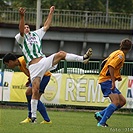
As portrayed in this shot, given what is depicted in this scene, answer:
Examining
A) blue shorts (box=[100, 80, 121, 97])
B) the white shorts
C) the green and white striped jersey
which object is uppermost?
the green and white striped jersey

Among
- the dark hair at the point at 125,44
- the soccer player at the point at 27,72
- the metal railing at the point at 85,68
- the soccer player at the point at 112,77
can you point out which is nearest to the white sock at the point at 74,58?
the soccer player at the point at 112,77

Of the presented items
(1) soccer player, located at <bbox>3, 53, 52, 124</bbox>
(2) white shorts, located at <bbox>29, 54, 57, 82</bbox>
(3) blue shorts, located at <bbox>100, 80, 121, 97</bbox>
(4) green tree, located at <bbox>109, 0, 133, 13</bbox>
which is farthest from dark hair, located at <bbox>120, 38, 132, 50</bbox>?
(4) green tree, located at <bbox>109, 0, 133, 13</bbox>

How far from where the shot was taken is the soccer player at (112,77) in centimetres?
1563

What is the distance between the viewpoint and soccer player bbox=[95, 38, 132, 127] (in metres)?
15.6

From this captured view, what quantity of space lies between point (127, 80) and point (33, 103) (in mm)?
11542

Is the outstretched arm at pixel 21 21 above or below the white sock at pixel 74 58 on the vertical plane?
above

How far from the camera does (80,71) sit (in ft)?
91.8

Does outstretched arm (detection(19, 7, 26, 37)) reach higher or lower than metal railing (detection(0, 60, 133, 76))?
higher

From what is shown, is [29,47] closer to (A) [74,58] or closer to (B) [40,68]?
(B) [40,68]

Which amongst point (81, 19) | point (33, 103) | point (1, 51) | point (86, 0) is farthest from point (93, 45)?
point (33, 103)

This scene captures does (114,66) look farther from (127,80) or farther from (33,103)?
(127,80)

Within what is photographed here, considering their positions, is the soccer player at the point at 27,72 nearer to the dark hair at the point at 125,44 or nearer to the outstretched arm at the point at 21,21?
the outstretched arm at the point at 21,21

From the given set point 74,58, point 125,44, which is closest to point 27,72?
point 125,44

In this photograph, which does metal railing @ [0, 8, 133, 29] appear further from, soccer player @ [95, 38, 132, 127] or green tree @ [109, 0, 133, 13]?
soccer player @ [95, 38, 132, 127]
